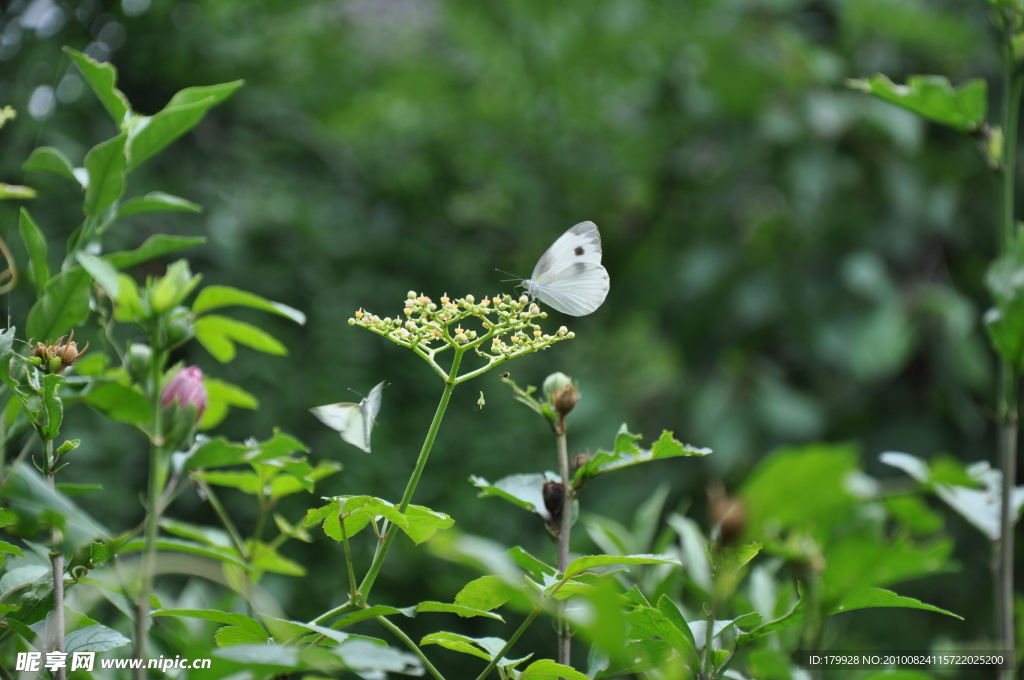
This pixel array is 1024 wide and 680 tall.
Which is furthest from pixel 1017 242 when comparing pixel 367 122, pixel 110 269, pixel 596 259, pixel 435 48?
pixel 435 48

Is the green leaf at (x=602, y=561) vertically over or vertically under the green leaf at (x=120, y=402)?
under

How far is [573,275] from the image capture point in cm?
56

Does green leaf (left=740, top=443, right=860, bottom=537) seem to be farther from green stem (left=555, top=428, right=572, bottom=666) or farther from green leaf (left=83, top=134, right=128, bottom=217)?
green leaf (left=83, top=134, right=128, bottom=217)

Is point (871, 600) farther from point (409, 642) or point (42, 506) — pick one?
point (42, 506)

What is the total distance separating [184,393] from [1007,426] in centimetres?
48

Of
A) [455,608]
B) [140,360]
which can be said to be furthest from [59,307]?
[455,608]

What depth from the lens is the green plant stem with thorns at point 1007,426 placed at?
0.44 m

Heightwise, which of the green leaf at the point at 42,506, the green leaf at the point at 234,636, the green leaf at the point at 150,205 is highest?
the green leaf at the point at 150,205

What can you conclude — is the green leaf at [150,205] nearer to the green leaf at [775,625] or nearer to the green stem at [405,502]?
A: the green stem at [405,502]

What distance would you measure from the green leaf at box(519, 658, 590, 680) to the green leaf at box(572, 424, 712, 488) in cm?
9

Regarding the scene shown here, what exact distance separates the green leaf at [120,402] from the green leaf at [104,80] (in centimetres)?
21

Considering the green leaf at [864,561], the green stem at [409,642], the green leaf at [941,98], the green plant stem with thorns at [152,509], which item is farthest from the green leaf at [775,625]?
the green leaf at [941,98]

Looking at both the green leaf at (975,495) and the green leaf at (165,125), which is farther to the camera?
the green leaf at (975,495)

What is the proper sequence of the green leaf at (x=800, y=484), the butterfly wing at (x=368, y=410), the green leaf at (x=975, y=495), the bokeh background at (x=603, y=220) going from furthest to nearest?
the bokeh background at (x=603, y=220)
the green leaf at (x=975, y=495)
the butterfly wing at (x=368, y=410)
the green leaf at (x=800, y=484)
